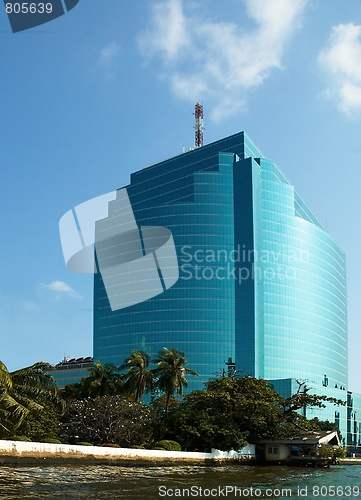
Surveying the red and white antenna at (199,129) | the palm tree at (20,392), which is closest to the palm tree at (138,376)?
the palm tree at (20,392)

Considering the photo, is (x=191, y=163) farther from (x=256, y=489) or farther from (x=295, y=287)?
(x=256, y=489)

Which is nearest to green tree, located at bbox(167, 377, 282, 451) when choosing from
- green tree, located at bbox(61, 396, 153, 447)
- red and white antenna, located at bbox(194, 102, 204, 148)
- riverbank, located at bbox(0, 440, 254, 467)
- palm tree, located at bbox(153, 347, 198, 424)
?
riverbank, located at bbox(0, 440, 254, 467)

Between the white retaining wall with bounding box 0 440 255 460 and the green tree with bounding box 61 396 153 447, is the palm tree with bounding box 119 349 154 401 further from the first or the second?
the white retaining wall with bounding box 0 440 255 460

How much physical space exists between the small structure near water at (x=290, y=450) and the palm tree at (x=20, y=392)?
90.8ft

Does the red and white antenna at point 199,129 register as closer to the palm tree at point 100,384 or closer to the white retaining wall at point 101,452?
the palm tree at point 100,384

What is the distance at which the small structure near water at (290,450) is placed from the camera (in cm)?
6388

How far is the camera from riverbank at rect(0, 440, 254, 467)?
35.2 meters

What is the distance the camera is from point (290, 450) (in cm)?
6656

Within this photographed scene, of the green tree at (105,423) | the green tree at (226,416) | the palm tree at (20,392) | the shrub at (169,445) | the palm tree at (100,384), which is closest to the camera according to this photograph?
the palm tree at (20,392)

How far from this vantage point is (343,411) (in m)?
141

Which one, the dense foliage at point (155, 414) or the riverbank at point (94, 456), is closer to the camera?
the riverbank at point (94, 456)

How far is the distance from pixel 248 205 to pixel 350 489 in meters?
100

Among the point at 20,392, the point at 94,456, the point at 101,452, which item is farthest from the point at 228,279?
the point at 20,392

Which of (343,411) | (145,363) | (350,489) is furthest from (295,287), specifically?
(350,489)
